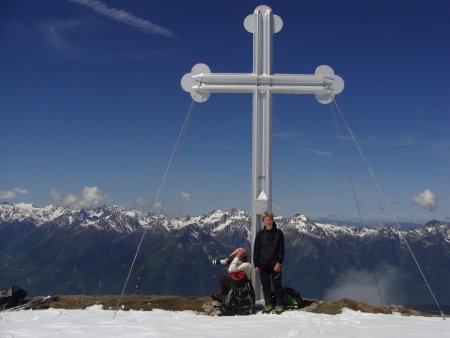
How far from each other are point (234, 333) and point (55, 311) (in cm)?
584

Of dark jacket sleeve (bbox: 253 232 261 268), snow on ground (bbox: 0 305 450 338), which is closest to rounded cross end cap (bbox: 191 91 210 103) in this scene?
dark jacket sleeve (bbox: 253 232 261 268)

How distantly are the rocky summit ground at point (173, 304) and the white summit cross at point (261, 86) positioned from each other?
2.50 meters

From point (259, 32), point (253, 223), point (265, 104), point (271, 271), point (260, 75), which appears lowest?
point (271, 271)

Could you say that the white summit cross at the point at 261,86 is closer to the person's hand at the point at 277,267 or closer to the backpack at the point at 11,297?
the person's hand at the point at 277,267

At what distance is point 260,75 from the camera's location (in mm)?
13258

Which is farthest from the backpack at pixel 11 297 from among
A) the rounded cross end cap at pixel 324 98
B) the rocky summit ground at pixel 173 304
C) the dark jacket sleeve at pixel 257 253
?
the rounded cross end cap at pixel 324 98

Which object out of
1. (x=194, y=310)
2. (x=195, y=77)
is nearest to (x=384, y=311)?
(x=194, y=310)

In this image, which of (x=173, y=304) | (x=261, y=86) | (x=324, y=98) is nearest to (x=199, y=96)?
(x=261, y=86)

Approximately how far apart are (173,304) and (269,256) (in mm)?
3220

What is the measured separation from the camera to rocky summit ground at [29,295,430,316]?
11.8 metres

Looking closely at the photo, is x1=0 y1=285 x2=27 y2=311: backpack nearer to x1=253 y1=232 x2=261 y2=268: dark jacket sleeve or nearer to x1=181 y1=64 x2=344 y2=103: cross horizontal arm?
x1=253 y1=232 x2=261 y2=268: dark jacket sleeve

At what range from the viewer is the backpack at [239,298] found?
37.4 feet

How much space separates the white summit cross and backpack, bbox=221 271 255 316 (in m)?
1.61

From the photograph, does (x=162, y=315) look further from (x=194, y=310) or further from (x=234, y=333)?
(x=234, y=333)
